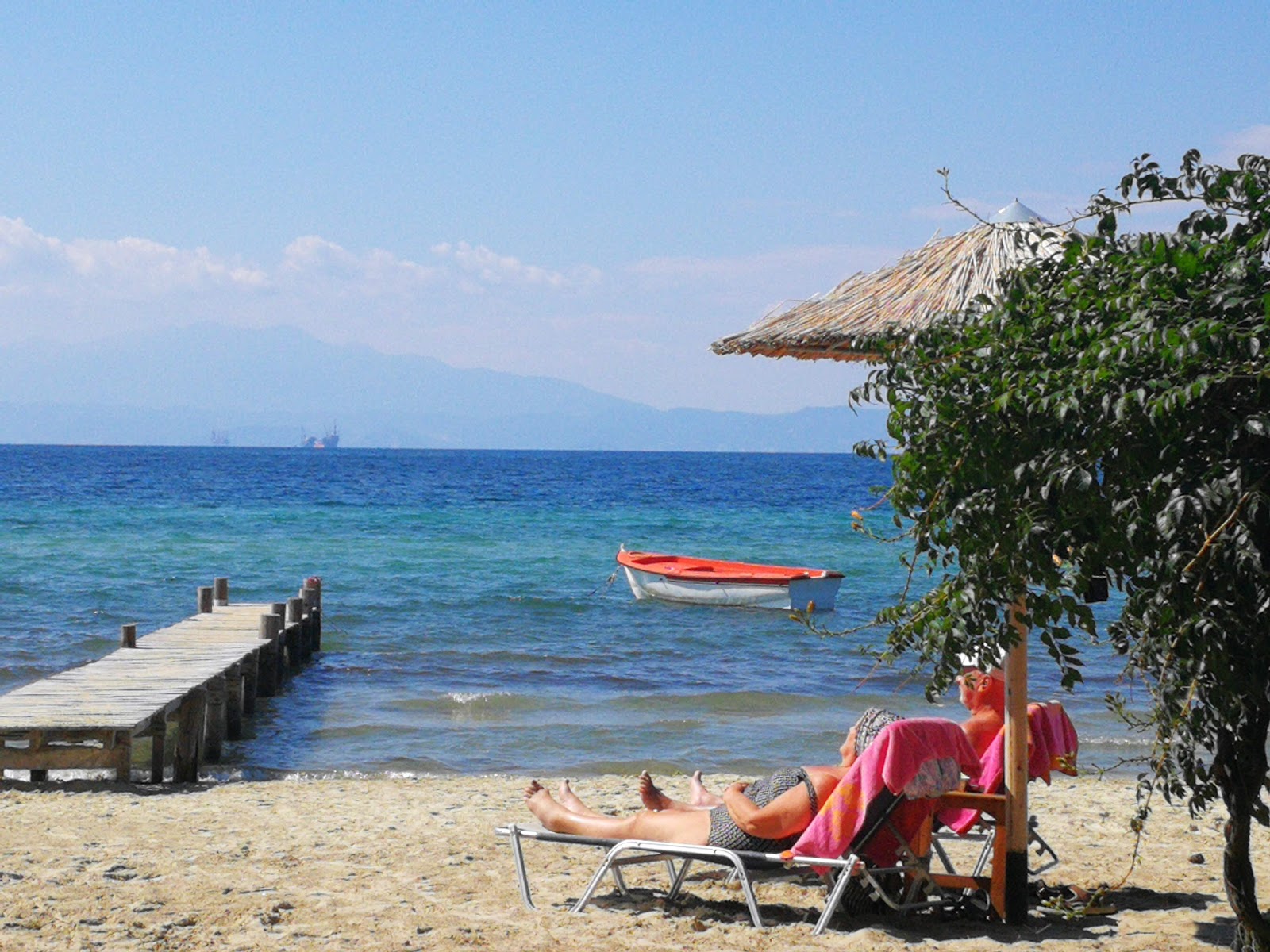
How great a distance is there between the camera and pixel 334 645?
58.7 feet

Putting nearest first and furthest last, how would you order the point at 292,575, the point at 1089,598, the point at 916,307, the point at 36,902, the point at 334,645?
1. the point at 1089,598
2. the point at 916,307
3. the point at 36,902
4. the point at 334,645
5. the point at 292,575

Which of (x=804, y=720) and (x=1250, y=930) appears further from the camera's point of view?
(x=804, y=720)

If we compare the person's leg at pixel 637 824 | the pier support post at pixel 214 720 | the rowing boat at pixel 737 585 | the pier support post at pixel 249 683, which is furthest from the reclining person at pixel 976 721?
the rowing boat at pixel 737 585

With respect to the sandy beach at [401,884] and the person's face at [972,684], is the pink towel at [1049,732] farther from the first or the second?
the sandy beach at [401,884]

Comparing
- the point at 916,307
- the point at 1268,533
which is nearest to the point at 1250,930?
the point at 1268,533

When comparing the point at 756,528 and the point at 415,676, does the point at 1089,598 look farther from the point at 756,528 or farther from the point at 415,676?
the point at 756,528

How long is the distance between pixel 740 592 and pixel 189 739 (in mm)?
12906

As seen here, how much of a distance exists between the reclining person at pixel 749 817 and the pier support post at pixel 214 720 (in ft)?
18.3

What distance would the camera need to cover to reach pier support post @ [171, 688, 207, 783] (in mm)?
9492

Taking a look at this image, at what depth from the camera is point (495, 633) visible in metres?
18.8

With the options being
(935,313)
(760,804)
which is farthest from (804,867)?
(935,313)

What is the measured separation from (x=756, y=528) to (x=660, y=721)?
30.9 metres

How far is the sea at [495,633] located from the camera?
11.4 metres

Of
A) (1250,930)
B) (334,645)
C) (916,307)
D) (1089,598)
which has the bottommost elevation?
A: (334,645)
